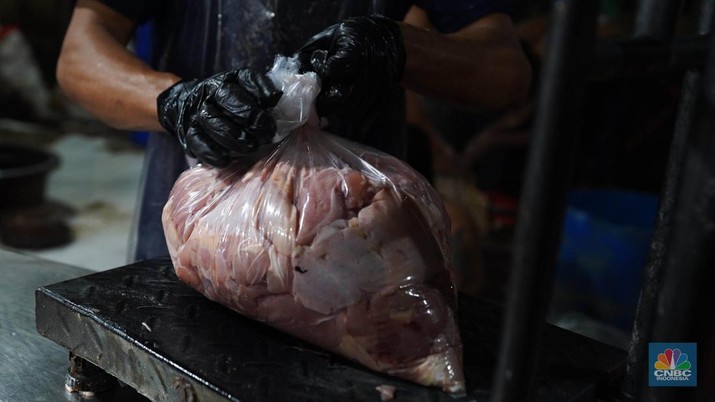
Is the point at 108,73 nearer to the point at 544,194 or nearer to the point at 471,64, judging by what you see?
the point at 471,64

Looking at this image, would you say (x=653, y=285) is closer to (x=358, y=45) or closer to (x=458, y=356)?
(x=458, y=356)

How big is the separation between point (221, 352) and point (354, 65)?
556 mm

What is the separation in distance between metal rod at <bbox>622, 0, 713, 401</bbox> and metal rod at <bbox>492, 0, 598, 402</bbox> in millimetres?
193

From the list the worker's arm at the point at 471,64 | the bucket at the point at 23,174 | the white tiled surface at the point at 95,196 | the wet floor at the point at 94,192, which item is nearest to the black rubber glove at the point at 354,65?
the worker's arm at the point at 471,64

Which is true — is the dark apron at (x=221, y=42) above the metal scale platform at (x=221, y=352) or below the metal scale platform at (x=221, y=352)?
above

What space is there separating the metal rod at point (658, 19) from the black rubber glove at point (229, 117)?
1.99ft

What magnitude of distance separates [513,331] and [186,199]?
0.74m

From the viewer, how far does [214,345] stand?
1.16m

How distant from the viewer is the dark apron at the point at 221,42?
5.76ft

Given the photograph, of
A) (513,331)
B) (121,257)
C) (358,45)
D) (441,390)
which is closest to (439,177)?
(121,257)

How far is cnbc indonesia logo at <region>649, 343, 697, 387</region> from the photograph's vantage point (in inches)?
32.5

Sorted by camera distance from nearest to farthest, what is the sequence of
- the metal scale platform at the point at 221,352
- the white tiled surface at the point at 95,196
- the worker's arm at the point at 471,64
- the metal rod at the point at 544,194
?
the metal rod at the point at 544,194 < the metal scale platform at the point at 221,352 < the worker's arm at the point at 471,64 < the white tiled surface at the point at 95,196

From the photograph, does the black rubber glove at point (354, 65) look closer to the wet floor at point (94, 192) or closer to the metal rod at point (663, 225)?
the metal rod at point (663, 225)

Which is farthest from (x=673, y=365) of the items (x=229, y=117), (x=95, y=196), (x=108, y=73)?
(x=95, y=196)
